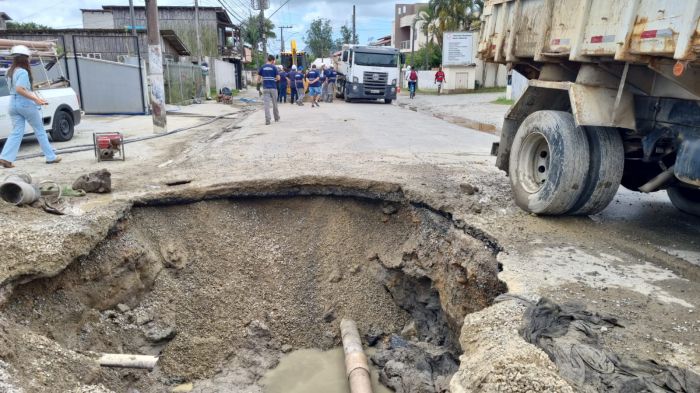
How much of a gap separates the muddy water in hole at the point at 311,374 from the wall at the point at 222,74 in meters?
29.8

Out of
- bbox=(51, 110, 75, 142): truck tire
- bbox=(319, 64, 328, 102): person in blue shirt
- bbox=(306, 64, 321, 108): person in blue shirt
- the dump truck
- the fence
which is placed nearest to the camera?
the dump truck

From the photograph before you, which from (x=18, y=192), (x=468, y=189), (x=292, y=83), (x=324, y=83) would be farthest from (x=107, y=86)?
(x=468, y=189)

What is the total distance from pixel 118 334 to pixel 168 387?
2.25ft

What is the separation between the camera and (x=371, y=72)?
24516 mm

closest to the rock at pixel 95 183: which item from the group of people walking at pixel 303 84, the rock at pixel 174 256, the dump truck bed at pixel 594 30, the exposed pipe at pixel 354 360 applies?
the rock at pixel 174 256

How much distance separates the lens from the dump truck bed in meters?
3.43

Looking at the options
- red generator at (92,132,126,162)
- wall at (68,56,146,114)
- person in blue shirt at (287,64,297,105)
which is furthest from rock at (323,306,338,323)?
person in blue shirt at (287,64,297,105)

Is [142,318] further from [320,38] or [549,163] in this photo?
[320,38]

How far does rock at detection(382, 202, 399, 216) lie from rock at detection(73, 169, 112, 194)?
135 inches

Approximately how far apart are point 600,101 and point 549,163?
0.77 m

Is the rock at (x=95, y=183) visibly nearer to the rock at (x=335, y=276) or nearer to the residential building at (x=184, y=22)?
the rock at (x=335, y=276)

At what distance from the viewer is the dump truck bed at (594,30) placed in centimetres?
343

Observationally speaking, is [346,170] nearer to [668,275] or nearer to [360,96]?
[668,275]

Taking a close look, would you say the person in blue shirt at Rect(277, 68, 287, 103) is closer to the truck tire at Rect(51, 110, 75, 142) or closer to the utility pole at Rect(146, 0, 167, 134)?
the utility pole at Rect(146, 0, 167, 134)
